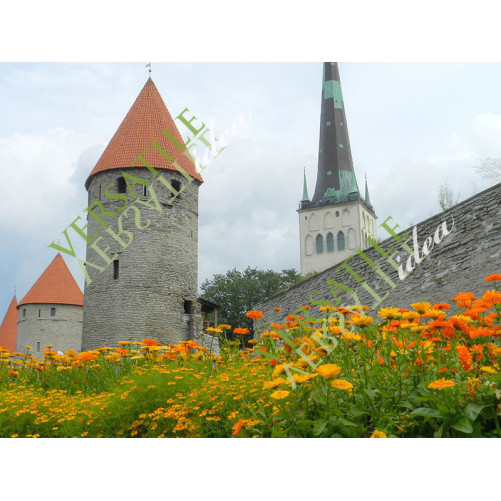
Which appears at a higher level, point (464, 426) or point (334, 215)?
point (334, 215)

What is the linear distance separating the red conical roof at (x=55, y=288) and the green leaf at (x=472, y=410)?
81.7 ft

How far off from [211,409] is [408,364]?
4.18 ft

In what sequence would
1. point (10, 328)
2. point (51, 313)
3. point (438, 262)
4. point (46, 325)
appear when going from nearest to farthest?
1. point (438, 262)
2. point (46, 325)
3. point (51, 313)
4. point (10, 328)

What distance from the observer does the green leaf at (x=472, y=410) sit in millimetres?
2136

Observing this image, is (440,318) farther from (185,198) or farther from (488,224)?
(185,198)

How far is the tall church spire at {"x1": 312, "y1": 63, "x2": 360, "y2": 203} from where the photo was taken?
28.3 metres

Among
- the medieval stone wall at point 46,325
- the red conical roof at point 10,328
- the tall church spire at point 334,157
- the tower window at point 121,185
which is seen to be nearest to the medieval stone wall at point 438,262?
the tower window at point 121,185

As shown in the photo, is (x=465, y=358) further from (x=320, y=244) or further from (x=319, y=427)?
(x=320, y=244)

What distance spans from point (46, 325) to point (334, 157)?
70.0 feet

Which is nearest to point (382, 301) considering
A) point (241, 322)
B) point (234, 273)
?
point (241, 322)

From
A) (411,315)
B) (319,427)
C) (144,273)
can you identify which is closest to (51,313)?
(144,273)

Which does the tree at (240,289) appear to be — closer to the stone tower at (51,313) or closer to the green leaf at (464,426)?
the stone tower at (51,313)

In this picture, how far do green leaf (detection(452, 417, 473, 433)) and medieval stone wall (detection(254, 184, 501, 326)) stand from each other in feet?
12.1

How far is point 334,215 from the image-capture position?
43.7 m
